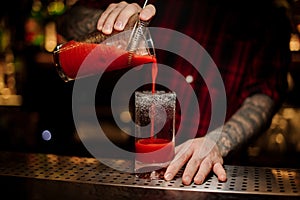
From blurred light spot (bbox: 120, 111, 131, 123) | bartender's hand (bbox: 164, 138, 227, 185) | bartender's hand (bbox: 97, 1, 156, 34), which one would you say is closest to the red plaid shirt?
bartender's hand (bbox: 164, 138, 227, 185)

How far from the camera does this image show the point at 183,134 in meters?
2.73

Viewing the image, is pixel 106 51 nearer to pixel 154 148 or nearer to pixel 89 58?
pixel 89 58

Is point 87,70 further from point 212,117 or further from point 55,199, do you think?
point 212,117

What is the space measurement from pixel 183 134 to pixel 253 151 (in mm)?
1209

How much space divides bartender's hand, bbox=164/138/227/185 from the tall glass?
0.12 ft

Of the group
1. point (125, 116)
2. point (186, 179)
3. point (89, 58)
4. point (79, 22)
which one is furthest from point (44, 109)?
point (186, 179)

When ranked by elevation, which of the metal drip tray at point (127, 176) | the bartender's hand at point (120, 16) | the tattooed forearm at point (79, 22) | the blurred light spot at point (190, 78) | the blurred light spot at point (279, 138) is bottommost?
the blurred light spot at point (279, 138)

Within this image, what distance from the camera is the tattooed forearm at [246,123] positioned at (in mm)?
2312

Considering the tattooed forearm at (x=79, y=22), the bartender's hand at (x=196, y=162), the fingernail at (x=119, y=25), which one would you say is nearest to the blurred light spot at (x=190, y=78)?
the tattooed forearm at (x=79, y=22)

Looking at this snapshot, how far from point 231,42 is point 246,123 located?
545 mm

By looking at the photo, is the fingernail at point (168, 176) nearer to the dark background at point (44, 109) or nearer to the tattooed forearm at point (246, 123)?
the tattooed forearm at point (246, 123)

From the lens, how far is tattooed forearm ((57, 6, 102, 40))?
2.64m

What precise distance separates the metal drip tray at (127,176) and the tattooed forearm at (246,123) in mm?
489

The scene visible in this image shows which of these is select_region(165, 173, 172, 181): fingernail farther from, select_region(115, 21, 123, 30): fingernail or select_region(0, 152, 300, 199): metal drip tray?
select_region(115, 21, 123, 30): fingernail
